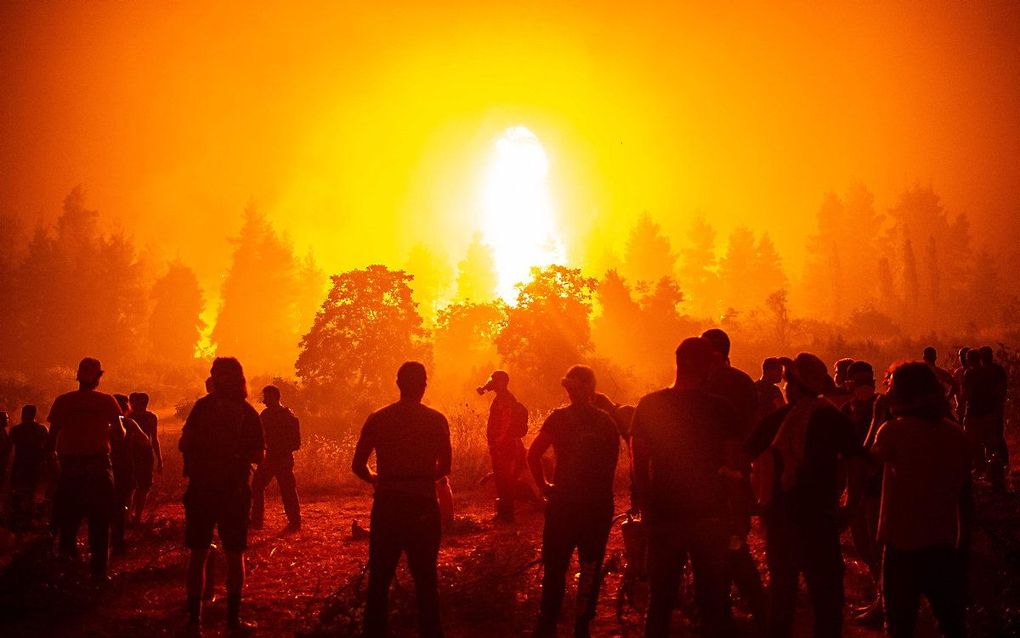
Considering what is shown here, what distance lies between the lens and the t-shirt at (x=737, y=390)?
6301 mm

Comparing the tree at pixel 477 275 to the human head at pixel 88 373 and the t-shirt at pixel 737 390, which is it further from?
the t-shirt at pixel 737 390

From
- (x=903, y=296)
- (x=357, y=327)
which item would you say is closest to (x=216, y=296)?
(x=357, y=327)

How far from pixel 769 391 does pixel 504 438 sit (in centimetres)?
504

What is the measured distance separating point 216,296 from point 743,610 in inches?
5245

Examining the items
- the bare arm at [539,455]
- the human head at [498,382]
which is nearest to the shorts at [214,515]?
the bare arm at [539,455]

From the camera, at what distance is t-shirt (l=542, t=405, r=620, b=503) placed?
19.1 ft

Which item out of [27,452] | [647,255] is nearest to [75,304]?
→ [647,255]

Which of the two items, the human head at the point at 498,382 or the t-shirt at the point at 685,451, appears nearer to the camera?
the t-shirt at the point at 685,451

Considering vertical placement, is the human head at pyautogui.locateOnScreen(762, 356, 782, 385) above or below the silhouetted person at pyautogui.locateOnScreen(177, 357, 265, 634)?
above

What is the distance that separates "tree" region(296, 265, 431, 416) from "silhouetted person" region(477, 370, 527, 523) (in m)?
28.5

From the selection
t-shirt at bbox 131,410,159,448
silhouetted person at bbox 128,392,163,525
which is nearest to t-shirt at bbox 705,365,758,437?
silhouetted person at bbox 128,392,163,525

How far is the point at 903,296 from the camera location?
8550 cm

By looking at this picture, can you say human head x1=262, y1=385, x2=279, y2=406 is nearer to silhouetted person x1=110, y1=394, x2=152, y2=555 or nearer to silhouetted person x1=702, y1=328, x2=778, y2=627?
silhouetted person x1=110, y1=394, x2=152, y2=555

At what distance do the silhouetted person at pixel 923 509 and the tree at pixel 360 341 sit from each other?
37.0 m
